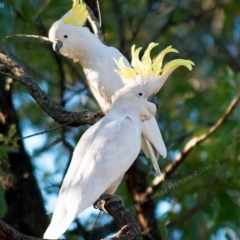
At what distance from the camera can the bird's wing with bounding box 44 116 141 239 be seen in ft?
9.77

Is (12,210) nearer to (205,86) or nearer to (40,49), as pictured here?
(40,49)

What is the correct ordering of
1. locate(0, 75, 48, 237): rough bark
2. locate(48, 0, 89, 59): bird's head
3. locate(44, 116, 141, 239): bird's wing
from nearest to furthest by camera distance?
locate(44, 116, 141, 239): bird's wing → locate(48, 0, 89, 59): bird's head → locate(0, 75, 48, 237): rough bark

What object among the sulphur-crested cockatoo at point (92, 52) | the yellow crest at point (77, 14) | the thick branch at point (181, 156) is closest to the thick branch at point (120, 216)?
the sulphur-crested cockatoo at point (92, 52)

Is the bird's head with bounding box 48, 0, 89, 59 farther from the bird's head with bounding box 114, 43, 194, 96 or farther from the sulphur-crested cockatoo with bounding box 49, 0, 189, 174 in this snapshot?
the bird's head with bounding box 114, 43, 194, 96

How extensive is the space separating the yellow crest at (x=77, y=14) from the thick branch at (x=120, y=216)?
3.43ft

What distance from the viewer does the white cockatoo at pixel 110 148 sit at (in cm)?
300

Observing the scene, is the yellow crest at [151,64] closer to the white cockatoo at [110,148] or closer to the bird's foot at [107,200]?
the white cockatoo at [110,148]

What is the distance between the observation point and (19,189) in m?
4.82

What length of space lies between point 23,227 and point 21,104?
5.80 feet

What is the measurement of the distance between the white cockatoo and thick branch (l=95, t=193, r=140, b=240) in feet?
0.19

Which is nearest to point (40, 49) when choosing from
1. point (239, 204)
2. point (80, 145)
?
point (239, 204)

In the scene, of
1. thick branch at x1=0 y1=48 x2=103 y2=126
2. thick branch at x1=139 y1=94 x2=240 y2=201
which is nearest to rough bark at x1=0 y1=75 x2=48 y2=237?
thick branch at x1=139 y1=94 x2=240 y2=201

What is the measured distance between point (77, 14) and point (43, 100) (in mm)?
628

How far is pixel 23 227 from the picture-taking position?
472 centimetres
